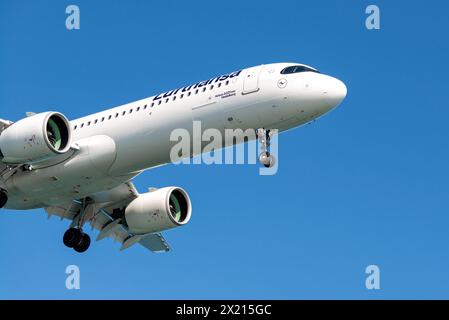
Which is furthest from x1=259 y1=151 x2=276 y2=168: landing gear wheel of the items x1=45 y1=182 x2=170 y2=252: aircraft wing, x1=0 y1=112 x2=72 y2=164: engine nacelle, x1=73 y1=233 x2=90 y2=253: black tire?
x1=73 y1=233 x2=90 y2=253: black tire

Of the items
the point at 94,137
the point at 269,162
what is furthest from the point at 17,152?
the point at 269,162

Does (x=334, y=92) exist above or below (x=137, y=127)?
above

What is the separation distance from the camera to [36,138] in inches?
1542

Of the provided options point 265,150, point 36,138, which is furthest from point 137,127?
point 265,150

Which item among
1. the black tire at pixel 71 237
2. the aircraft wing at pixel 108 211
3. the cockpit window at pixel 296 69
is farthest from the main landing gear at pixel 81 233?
the cockpit window at pixel 296 69

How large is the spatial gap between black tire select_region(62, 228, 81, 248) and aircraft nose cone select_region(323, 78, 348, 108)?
47.0 ft

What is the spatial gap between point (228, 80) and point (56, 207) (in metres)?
11.5

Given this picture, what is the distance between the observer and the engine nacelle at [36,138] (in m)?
39.2

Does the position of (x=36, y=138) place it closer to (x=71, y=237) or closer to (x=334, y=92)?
(x=71, y=237)

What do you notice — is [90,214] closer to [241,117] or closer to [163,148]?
[163,148]

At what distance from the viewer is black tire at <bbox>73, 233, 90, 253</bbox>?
46.1 meters

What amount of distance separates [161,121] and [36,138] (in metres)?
4.91

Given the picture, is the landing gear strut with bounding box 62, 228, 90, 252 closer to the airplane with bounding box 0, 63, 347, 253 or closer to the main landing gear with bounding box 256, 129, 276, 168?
the airplane with bounding box 0, 63, 347, 253

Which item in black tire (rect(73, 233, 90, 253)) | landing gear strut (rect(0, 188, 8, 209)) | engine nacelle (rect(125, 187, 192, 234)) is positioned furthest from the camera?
black tire (rect(73, 233, 90, 253))
